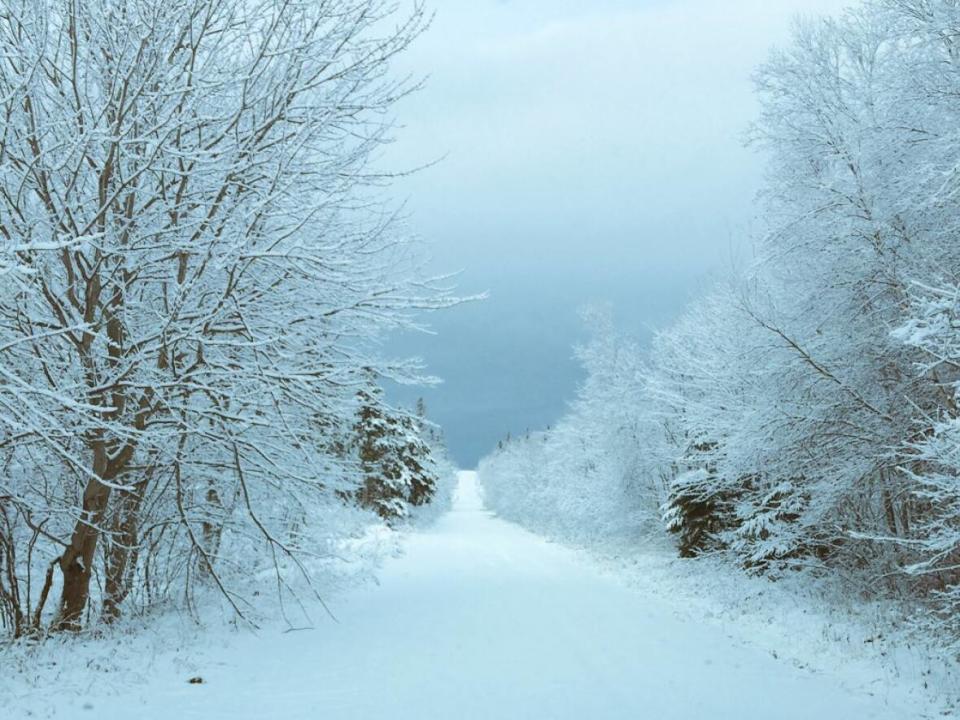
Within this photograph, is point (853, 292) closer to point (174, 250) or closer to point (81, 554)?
point (174, 250)

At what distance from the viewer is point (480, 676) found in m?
6.64

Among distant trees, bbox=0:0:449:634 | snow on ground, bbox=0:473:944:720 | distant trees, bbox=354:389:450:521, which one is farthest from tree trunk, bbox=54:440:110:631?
distant trees, bbox=354:389:450:521

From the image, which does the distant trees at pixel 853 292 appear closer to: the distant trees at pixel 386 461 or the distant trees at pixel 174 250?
the distant trees at pixel 174 250

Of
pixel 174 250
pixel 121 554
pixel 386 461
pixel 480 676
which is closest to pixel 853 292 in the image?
pixel 480 676

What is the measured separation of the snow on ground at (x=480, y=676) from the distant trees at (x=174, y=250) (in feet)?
4.21

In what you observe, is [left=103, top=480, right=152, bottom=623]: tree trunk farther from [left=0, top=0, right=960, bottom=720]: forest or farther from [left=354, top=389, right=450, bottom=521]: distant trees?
[left=354, top=389, right=450, bottom=521]: distant trees

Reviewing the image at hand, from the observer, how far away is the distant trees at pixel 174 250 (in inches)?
250

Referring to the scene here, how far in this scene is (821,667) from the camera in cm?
732

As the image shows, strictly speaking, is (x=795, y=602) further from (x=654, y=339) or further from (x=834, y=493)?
(x=654, y=339)

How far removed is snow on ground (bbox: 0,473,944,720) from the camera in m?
5.53

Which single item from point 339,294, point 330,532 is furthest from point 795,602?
point 339,294

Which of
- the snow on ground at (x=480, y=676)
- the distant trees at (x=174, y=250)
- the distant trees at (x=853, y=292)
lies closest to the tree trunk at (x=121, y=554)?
the distant trees at (x=174, y=250)

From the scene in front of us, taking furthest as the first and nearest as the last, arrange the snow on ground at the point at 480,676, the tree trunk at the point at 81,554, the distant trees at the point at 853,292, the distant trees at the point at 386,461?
1. the distant trees at the point at 386,461
2. the distant trees at the point at 853,292
3. the tree trunk at the point at 81,554
4. the snow on ground at the point at 480,676

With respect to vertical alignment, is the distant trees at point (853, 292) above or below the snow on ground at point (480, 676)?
above
